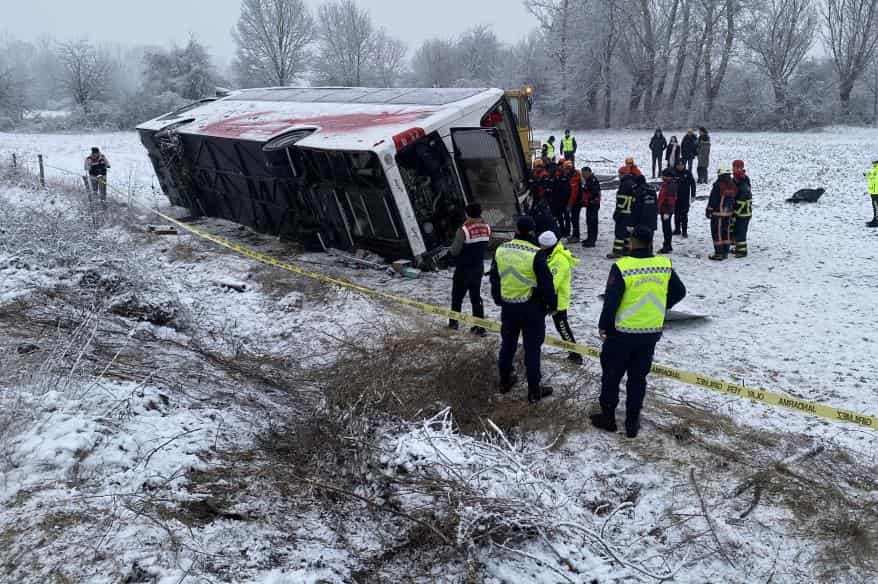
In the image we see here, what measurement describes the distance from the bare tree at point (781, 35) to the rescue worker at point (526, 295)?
32696mm

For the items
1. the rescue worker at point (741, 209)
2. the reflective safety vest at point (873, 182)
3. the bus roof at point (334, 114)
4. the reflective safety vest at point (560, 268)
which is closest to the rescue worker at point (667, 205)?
the rescue worker at point (741, 209)

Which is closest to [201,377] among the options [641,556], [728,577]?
[641,556]

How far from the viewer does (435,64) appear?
6044cm

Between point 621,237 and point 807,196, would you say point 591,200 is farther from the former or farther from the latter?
point 807,196

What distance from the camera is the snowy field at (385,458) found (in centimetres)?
324

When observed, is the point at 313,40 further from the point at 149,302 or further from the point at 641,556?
the point at 641,556

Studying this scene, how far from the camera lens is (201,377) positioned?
5145mm

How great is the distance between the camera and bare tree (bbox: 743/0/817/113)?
3222 centimetres

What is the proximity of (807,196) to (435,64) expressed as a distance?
170 ft

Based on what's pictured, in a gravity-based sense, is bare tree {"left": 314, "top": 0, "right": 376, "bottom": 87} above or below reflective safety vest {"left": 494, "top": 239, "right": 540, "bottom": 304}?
above

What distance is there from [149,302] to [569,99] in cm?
3512

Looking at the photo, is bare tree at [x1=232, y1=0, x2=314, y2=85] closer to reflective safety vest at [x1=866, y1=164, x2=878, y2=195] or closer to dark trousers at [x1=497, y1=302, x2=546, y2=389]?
reflective safety vest at [x1=866, y1=164, x2=878, y2=195]

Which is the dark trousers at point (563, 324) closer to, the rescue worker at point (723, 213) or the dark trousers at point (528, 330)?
the dark trousers at point (528, 330)

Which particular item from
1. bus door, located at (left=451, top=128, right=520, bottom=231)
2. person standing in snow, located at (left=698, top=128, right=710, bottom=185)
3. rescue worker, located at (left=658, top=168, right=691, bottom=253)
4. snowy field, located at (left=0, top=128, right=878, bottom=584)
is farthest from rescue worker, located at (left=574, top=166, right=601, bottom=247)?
person standing in snow, located at (left=698, top=128, right=710, bottom=185)
